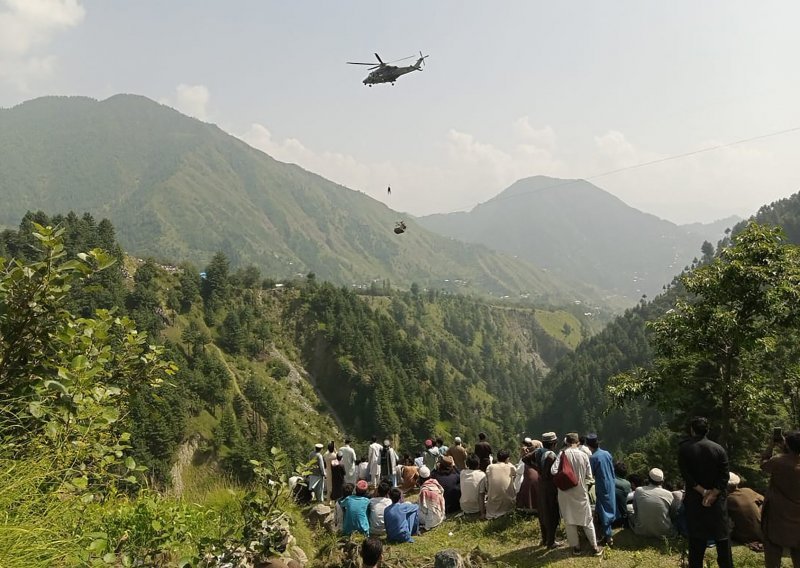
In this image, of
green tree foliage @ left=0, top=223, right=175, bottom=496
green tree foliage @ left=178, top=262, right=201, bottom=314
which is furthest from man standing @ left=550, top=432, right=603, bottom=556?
green tree foliage @ left=178, top=262, right=201, bottom=314

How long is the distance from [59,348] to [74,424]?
962mm

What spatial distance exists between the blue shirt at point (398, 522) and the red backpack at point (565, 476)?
3946 mm

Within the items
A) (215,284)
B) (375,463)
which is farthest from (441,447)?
(215,284)

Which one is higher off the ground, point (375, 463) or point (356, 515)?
point (356, 515)

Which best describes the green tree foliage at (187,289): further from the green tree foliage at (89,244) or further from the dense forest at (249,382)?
the green tree foliage at (89,244)

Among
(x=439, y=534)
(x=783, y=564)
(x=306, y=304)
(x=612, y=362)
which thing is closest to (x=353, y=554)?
(x=439, y=534)

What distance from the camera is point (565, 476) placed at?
867 centimetres

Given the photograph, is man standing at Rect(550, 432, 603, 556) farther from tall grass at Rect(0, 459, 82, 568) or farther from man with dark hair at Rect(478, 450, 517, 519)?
tall grass at Rect(0, 459, 82, 568)

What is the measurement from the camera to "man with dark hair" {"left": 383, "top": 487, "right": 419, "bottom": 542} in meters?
10.7

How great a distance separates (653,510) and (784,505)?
2.81 meters

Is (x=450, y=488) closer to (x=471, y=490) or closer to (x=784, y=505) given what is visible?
(x=471, y=490)

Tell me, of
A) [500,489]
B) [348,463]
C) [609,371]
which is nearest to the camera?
[500,489]

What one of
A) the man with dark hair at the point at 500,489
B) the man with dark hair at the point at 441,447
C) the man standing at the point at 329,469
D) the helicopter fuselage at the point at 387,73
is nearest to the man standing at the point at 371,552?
the man with dark hair at the point at 500,489

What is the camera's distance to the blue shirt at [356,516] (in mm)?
11039
